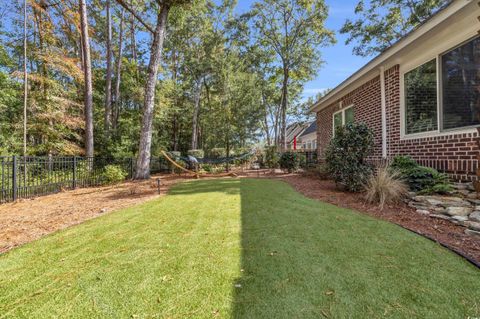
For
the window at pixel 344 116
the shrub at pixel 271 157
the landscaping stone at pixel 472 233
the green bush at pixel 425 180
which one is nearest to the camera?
the landscaping stone at pixel 472 233

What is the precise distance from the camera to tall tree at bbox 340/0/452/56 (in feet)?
35.4

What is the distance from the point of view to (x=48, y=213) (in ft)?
12.6

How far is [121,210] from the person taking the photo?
382 cm

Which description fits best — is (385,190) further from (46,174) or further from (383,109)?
(46,174)

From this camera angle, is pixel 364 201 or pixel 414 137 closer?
pixel 364 201

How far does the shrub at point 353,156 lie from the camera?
4406 millimetres

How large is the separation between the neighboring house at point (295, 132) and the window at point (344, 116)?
37.5 ft

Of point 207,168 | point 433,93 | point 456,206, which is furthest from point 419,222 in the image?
point 207,168

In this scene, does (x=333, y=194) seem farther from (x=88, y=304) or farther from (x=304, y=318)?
(x=88, y=304)

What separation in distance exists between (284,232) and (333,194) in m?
2.41

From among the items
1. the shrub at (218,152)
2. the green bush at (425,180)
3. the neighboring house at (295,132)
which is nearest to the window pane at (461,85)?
the green bush at (425,180)

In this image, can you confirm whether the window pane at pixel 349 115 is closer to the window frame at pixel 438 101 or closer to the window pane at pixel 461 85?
the window frame at pixel 438 101

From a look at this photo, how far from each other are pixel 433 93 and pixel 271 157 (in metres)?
7.62

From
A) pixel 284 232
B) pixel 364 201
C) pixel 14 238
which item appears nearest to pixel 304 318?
pixel 284 232
